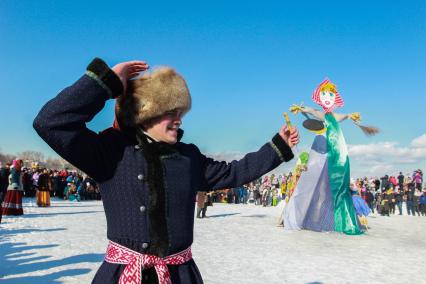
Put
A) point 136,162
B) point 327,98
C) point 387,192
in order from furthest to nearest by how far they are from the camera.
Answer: point 387,192 < point 327,98 < point 136,162

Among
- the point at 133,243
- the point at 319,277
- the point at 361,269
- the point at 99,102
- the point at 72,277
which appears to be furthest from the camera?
the point at 361,269

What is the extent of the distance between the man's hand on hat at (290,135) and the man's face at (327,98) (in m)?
8.95

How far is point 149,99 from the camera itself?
213cm

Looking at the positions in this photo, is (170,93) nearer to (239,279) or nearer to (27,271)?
(239,279)

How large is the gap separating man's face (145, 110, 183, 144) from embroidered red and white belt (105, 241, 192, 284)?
558 mm

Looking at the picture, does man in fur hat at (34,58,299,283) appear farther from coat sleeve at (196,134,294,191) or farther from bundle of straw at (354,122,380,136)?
bundle of straw at (354,122,380,136)

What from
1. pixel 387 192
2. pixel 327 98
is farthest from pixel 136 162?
pixel 387 192

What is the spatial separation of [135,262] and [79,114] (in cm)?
72

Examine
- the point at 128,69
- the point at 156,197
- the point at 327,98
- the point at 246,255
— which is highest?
the point at 327,98

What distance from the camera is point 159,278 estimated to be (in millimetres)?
2010

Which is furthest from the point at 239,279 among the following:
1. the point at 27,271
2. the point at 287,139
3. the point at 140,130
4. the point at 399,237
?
the point at 399,237

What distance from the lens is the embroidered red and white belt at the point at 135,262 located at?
6.51ft

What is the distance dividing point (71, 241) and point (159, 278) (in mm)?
6534

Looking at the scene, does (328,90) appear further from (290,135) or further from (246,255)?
(290,135)
